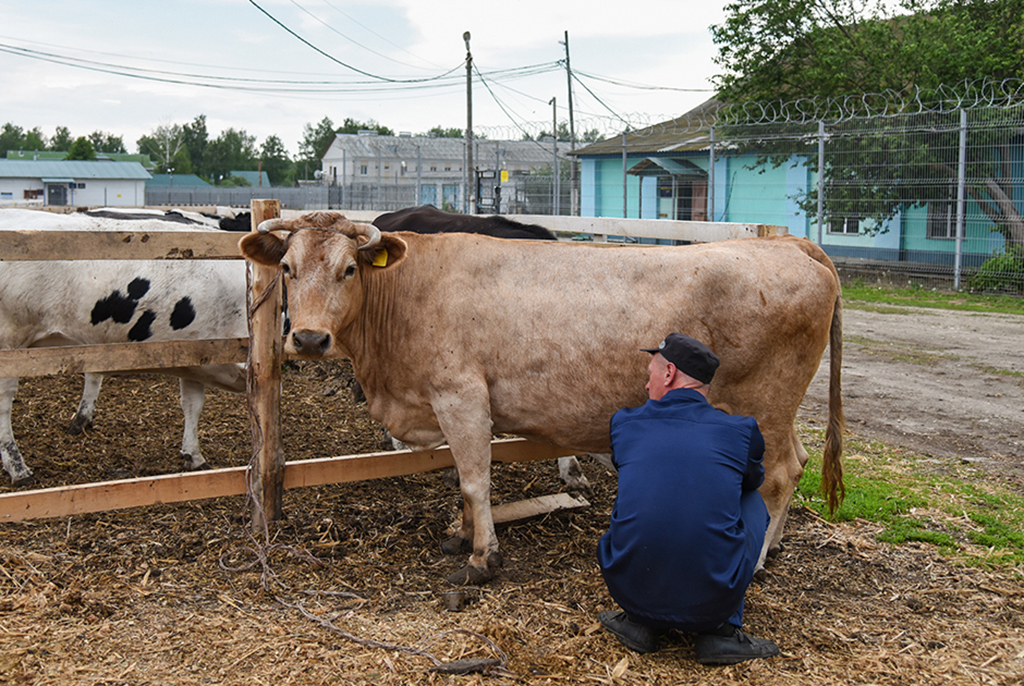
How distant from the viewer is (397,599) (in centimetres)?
433

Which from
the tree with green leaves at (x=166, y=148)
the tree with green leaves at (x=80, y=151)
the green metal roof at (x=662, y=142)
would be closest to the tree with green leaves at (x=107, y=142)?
the tree with green leaves at (x=166, y=148)

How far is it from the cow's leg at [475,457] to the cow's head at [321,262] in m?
0.74

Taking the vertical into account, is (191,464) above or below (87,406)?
below

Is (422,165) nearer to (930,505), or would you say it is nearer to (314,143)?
(930,505)

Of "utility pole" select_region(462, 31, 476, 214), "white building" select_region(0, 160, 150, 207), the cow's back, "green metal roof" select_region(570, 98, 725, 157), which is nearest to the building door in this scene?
"white building" select_region(0, 160, 150, 207)

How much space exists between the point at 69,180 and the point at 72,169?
4.00 m

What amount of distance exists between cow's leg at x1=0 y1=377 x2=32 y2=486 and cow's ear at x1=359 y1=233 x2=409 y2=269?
3.14 m

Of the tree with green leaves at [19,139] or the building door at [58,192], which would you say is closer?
the building door at [58,192]

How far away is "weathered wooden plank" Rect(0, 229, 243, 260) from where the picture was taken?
178 inches

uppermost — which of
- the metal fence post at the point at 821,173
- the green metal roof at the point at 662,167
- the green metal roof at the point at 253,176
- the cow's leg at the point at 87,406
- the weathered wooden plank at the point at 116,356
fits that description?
the green metal roof at the point at 253,176

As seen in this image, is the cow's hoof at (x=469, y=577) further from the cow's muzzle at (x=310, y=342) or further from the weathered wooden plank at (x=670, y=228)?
the weathered wooden plank at (x=670, y=228)

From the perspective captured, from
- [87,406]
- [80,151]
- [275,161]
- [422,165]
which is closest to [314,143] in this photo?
[275,161]

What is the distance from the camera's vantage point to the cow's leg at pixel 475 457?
4.65 meters

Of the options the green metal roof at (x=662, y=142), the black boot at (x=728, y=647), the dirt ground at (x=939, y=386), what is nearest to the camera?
the black boot at (x=728, y=647)
